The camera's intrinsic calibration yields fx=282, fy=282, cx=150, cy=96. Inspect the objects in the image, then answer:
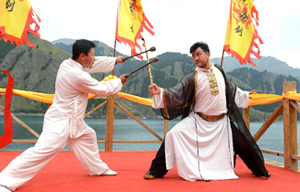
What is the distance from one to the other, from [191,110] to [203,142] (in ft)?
1.19

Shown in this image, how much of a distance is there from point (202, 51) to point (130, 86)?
77507 mm

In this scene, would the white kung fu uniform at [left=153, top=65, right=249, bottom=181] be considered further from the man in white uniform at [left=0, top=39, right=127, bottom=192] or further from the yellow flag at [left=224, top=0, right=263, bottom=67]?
the yellow flag at [left=224, top=0, right=263, bottom=67]

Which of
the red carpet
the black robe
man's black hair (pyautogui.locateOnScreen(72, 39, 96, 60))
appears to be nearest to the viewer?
the red carpet

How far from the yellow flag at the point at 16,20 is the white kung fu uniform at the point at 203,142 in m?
2.87

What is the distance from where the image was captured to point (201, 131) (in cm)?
287

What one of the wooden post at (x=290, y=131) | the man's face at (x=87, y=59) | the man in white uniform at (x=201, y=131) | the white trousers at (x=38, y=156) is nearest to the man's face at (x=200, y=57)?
the man in white uniform at (x=201, y=131)

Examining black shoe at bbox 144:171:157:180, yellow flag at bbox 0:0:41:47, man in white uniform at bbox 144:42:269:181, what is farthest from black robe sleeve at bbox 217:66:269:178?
yellow flag at bbox 0:0:41:47

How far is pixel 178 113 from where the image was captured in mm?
2961

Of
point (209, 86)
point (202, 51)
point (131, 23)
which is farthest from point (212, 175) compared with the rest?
point (131, 23)

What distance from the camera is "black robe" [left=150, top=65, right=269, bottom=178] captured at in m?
2.88

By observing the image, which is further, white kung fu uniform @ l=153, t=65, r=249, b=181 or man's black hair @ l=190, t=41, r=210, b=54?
man's black hair @ l=190, t=41, r=210, b=54

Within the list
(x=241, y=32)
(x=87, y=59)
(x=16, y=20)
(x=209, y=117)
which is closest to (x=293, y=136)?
(x=209, y=117)

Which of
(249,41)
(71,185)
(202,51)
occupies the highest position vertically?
(249,41)

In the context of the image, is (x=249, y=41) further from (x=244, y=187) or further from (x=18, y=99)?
(x=18, y=99)
